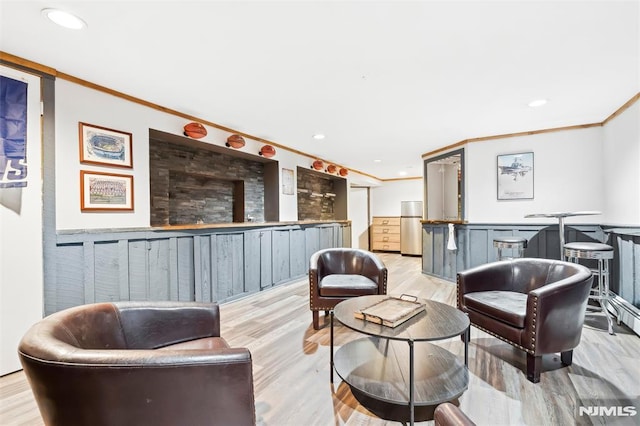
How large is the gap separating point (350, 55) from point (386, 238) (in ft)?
25.2

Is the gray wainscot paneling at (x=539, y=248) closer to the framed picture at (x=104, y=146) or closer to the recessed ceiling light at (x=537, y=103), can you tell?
the recessed ceiling light at (x=537, y=103)

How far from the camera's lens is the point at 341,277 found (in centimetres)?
336

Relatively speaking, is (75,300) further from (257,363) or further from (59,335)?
(59,335)

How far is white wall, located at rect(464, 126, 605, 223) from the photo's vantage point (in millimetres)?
4309

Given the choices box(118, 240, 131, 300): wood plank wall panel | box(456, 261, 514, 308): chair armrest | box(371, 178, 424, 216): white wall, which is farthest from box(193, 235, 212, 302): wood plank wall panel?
box(371, 178, 424, 216): white wall

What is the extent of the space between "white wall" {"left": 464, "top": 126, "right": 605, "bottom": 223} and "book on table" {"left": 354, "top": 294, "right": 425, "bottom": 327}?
3.42 meters

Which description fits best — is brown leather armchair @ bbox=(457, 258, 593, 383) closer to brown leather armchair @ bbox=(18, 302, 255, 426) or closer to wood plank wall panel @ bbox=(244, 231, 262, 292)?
brown leather armchair @ bbox=(18, 302, 255, 426)

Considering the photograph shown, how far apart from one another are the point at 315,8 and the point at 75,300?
2.98m

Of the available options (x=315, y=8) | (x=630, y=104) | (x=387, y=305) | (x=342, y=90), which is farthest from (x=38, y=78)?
(x=630, y=104)

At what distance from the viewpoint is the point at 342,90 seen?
301 centimetres

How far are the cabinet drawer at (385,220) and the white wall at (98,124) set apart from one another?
703 cm

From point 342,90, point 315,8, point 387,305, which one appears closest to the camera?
point 315,8

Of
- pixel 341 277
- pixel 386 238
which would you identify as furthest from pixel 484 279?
pixel 386 238

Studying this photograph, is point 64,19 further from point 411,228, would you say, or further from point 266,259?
point 411,228
